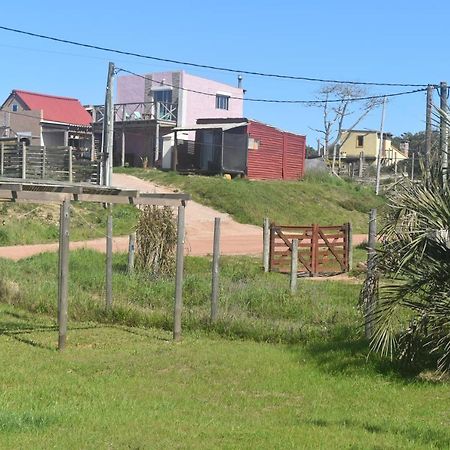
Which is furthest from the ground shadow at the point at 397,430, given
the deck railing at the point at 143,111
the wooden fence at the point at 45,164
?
the deck railing at the point at 143,111

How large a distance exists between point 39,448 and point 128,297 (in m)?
8.46

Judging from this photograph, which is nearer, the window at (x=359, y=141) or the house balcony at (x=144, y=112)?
the house balcony at (x=144, y=112)

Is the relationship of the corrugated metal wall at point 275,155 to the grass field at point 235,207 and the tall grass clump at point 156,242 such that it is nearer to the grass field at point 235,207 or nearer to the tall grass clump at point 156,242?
the grass field at point 235,207

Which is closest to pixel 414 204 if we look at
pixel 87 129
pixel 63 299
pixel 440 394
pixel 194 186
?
pixel 440 394

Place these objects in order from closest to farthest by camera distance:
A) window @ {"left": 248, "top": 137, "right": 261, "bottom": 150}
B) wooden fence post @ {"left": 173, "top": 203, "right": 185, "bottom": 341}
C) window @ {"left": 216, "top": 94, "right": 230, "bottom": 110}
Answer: wooden fence post @ {"left": 173, "top": 203, "right": 185, "bottom": 341} < window @ {"left": 248, "top": 137, "right": 261, "bottom": 150} < window @ {"left": 216, "top": 94, "right": 230, "bottom": 110}

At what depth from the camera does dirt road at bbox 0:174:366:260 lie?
79.2ft

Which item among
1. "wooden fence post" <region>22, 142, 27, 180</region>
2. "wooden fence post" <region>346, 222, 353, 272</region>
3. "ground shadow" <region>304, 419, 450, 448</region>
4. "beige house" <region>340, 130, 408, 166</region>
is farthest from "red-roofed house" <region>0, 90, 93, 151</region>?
"ground shadow" <region>304, 419, 450, 448</region>

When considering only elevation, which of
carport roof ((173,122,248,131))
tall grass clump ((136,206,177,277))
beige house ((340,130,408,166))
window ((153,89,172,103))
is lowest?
tall grass clump ((136,206,177,277))

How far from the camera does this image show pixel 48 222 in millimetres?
29844

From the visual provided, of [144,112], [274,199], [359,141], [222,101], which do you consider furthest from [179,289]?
[359,141]

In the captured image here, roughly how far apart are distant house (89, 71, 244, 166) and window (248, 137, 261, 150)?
4978mm

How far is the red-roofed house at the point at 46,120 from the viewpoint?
172ft

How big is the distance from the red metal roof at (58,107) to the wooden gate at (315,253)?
36.7 m

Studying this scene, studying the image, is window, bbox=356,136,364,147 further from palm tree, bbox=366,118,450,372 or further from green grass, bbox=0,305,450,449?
palm tree, bbox=366,118,450,372
